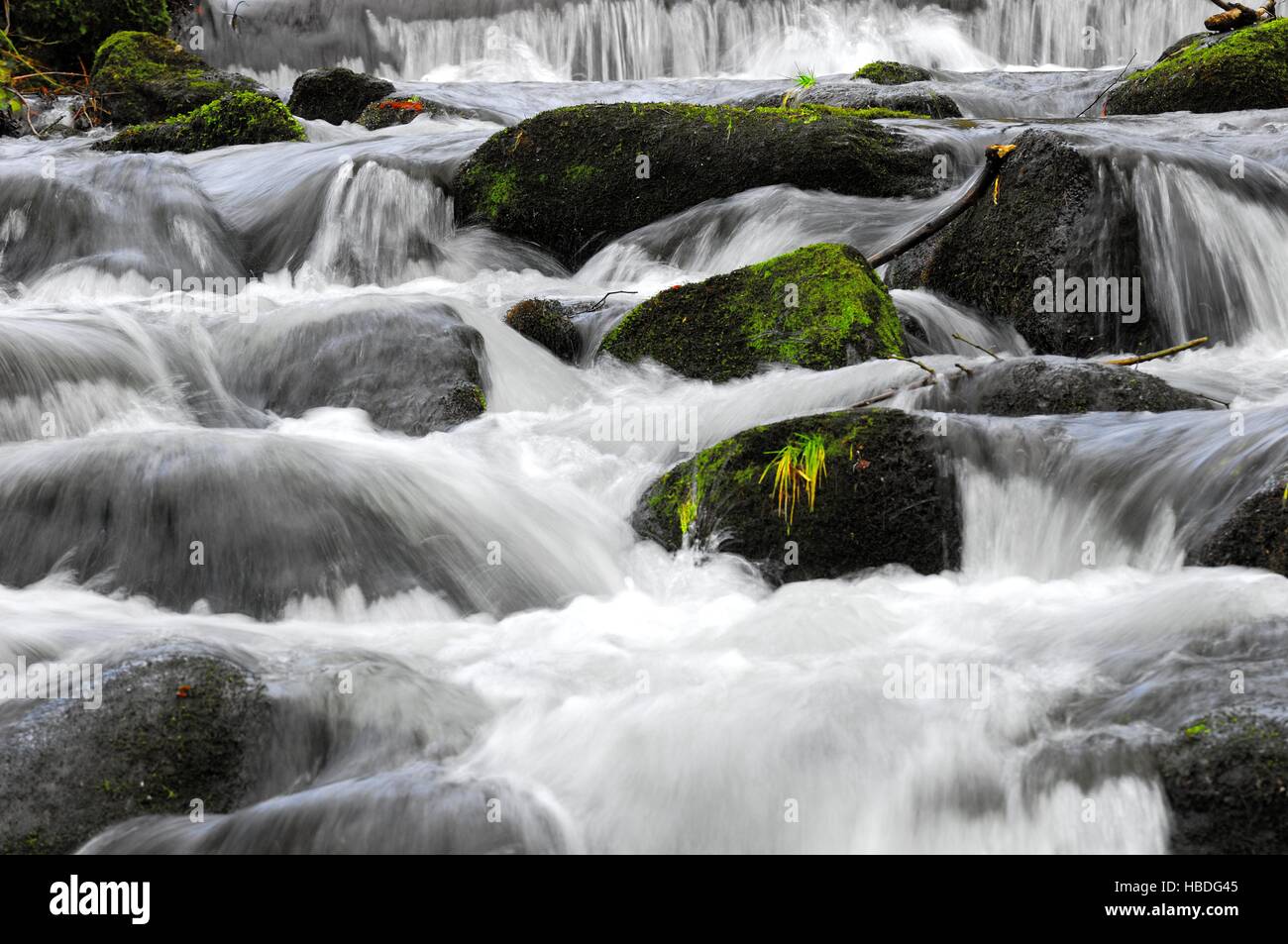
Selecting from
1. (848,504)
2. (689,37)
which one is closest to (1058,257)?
(848,504)

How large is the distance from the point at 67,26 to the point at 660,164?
8.97 metres

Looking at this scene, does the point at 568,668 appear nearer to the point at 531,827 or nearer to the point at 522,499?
the point at 531,827

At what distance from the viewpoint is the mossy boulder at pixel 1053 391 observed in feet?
17.1

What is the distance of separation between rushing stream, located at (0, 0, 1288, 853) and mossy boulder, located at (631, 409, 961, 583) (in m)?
0.09

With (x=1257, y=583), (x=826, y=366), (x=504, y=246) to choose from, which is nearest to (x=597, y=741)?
(x=1257, y=583)

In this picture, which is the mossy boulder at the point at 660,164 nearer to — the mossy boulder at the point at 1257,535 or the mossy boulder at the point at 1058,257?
the mossy boulder at the point at 1058,257

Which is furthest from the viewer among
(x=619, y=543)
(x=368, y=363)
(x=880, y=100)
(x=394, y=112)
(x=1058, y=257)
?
(x=394, y=112)

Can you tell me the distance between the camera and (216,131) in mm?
10898

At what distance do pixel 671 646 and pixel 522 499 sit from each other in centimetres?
132

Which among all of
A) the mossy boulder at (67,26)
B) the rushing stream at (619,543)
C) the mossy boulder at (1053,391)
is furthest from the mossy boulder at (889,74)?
the mossy boulder at (1053,391)

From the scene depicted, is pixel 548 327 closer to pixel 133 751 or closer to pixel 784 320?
pixel 784 320

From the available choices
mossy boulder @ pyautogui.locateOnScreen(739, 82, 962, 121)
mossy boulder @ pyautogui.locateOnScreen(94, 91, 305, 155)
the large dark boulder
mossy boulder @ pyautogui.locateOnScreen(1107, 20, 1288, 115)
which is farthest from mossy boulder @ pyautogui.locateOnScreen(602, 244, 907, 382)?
mossy boulder @ pyautogui.locateOnScreen(94, 91, 305, 155)

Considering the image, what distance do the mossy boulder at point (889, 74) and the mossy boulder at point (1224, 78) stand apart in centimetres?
292

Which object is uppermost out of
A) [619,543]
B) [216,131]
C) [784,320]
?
[216,131]
